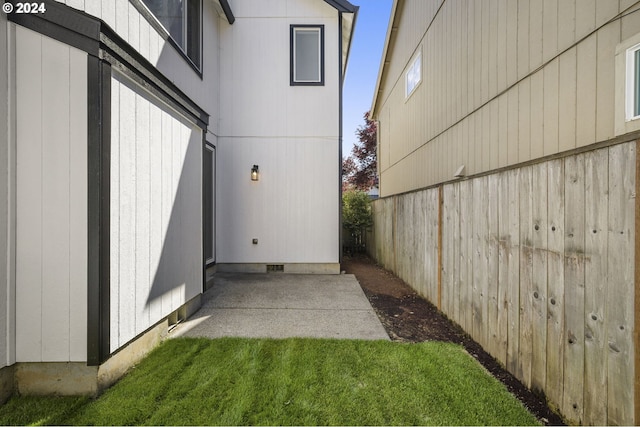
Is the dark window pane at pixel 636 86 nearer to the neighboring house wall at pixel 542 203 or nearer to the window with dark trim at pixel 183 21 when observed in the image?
the neighboring house wall at pixel 542 203

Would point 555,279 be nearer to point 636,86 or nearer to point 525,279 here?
point 525,279

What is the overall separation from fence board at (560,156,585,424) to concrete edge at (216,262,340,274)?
4.22 meters

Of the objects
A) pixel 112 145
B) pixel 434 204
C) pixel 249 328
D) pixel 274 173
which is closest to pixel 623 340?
pixel 434 204

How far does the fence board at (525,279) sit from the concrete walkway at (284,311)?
1195 mm

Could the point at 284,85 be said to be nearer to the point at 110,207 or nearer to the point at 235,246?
the point at 235,246

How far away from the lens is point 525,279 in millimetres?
2162

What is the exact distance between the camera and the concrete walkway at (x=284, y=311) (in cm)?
302

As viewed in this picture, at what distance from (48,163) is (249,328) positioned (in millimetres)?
2361

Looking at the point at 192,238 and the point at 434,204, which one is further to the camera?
the point at 434,204

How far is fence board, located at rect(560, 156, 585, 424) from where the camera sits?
1.65m

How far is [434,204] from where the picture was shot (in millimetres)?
3875

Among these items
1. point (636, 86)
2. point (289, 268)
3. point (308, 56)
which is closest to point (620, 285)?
point (636, 86)

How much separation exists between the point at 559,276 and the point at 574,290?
138 mm

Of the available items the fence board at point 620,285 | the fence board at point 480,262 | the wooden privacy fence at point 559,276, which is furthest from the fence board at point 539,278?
the fence board at point 480,262
